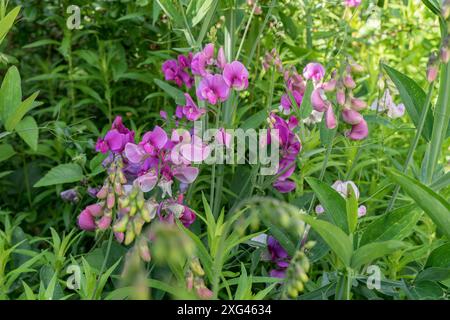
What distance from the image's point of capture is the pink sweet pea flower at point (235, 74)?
→ 1736mm

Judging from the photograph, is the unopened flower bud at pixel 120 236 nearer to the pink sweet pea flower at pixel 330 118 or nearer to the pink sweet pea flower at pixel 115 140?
the pink sweet pea flower at pixel 115 140

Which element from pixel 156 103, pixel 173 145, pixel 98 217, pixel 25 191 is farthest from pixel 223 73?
pixel 25 191

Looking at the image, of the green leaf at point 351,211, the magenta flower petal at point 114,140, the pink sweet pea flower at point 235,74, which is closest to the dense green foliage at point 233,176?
the green leaf at point 351,211

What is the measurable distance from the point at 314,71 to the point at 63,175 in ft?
2.62

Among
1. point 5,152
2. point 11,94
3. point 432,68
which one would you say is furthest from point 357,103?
point 5,152

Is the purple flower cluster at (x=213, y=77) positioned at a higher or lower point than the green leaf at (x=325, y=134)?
higher

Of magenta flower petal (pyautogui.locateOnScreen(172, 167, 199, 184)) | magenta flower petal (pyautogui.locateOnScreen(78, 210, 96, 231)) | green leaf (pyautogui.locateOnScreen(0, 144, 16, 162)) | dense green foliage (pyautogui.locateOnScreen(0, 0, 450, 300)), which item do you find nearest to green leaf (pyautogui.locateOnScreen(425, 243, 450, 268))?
dense green foliage (pyautogui.locateOnScreen(0, 0, 450, 300))

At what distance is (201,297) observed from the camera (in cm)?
116

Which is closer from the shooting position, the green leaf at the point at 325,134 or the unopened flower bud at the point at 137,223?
the unopened flower bud at the point at 137,223

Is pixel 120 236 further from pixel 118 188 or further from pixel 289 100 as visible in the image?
pixel 289 100

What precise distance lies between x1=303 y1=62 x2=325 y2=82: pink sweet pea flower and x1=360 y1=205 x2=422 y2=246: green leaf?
0.63m

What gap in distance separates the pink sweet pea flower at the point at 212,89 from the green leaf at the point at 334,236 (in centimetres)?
56

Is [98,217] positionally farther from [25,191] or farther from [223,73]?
[25,191]
